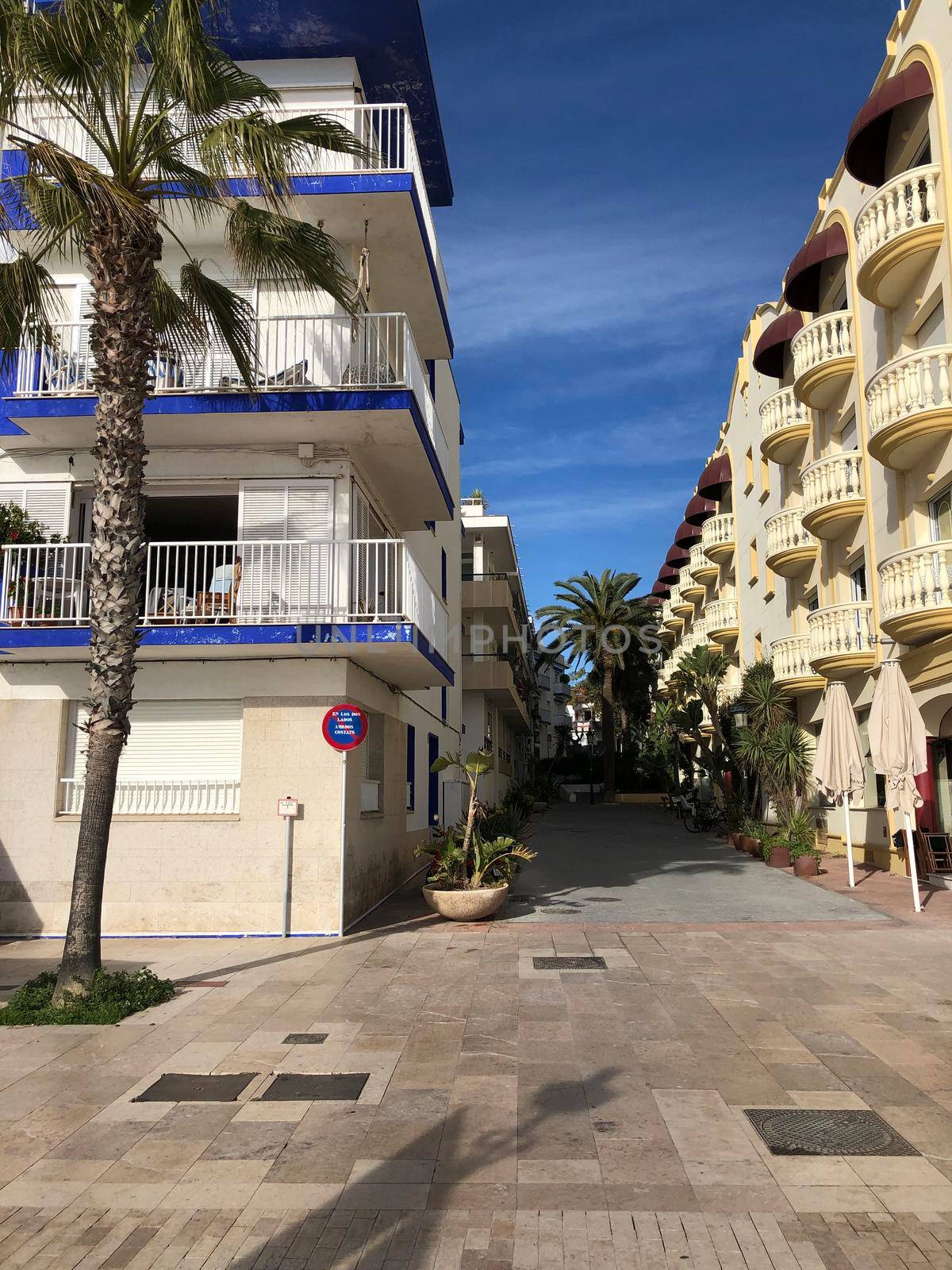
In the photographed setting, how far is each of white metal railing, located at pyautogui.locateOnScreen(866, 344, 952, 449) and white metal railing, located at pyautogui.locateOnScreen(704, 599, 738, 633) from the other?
16.8 m

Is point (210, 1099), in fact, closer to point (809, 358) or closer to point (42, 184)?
point (42, 184)

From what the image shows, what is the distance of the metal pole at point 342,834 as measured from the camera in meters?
11.7

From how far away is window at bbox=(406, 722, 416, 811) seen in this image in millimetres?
17656

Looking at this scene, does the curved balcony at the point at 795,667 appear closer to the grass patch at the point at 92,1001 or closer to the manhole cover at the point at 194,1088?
the grass patch at the point at 92,1001

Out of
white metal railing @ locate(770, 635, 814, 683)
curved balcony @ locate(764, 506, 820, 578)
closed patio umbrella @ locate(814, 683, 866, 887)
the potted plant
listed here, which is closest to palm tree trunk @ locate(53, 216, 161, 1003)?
the potted plant

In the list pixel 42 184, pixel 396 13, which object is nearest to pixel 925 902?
pixel 42 184

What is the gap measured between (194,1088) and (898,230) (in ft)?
52.8

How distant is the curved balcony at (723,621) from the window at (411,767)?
17.2 metres

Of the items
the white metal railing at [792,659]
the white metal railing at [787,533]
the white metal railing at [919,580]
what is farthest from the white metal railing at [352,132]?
the white metal railing at [792,659]

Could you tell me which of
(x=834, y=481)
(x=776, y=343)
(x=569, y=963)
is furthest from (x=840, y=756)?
(x=776, y=343)

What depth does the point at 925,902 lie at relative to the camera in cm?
1371

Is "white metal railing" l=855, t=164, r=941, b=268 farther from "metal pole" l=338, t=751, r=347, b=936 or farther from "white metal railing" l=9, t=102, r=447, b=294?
"metal pole" l=338, t=751, r=347, b=936

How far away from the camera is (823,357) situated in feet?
66.1

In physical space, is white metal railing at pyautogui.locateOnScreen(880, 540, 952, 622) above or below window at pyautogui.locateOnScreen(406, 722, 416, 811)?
above
